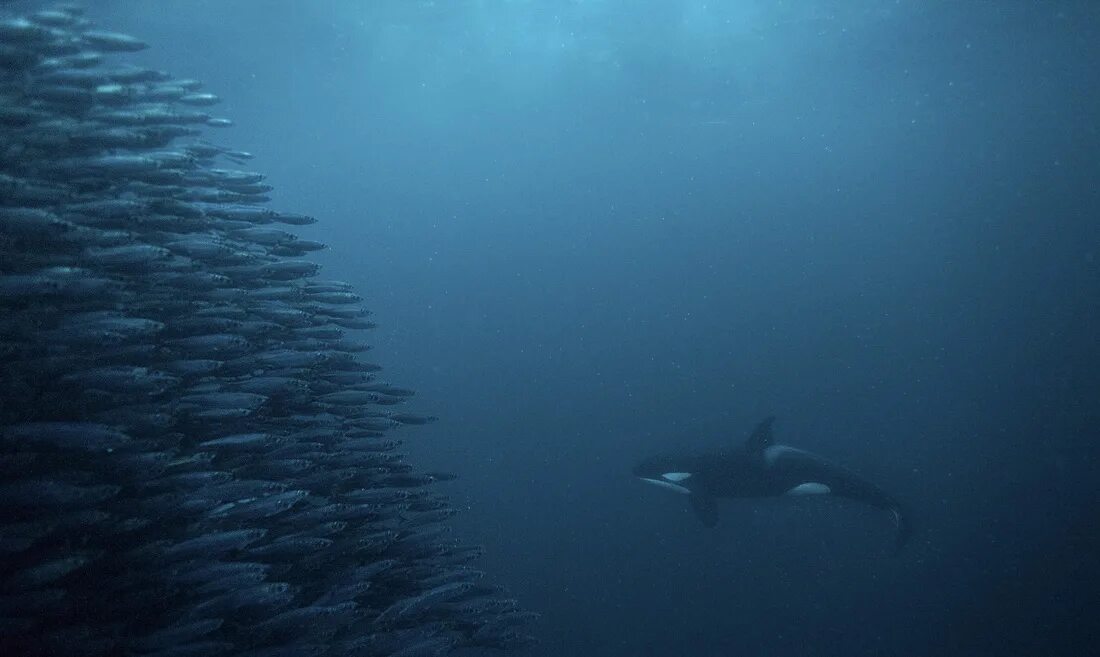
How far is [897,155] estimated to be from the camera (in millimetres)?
61344

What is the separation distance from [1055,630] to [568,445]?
15.1 metres

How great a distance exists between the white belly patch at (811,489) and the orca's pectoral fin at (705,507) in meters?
1.35

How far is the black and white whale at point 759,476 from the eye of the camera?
Answer: 36.2ft

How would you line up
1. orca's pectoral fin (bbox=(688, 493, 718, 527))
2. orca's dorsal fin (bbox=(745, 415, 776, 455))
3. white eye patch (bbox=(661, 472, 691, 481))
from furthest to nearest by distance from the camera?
1. white eye patch (bbox=(661, 472, 691, 481))
2. orca's pectoral fin (bbox=(688, 493, 718, 527))
3. orca's dorsal fin (bbox=(745, 415, 776, 455))

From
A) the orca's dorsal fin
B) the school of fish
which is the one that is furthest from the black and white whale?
the school of fish

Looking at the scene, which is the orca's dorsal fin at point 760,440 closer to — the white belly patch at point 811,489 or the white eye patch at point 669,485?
the white belly patch at point 811,489

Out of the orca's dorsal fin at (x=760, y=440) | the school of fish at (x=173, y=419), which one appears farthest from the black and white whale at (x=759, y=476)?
the school of fish at (x=173, y=419)

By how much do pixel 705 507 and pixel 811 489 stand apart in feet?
5.86

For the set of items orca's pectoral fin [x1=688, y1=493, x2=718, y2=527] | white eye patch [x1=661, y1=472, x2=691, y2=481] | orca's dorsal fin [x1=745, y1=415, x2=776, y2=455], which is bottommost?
orca's pectoral fin [x1=688, y1=493, x2=718, y2=527]

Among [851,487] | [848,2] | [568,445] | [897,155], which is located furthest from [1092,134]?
[851,487]

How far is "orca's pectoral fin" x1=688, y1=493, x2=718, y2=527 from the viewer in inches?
462

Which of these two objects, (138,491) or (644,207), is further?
(644,207)

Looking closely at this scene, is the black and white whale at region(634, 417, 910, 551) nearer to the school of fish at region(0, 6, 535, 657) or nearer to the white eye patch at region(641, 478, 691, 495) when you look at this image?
the white eye patch at region(641, 478, 691, 495)

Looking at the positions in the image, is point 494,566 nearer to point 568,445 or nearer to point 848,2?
point 568,445
